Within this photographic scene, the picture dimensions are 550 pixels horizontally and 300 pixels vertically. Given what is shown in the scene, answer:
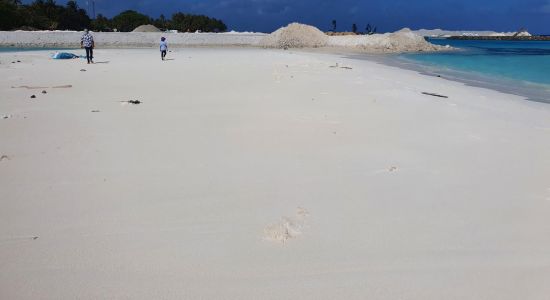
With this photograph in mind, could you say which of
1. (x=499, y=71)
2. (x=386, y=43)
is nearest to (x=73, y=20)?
(x=386, y=43)

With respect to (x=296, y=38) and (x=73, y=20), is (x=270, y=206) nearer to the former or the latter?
(x=296, y=38)

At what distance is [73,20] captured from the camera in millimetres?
62750

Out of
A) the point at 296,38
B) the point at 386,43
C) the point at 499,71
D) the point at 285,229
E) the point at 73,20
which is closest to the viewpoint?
the point at 285,229

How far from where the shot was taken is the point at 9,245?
256cm

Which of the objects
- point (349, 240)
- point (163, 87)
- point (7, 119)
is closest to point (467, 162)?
point (349, 240)

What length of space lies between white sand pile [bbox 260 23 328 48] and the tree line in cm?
2765

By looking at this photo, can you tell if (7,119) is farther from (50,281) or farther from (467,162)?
(467,162)

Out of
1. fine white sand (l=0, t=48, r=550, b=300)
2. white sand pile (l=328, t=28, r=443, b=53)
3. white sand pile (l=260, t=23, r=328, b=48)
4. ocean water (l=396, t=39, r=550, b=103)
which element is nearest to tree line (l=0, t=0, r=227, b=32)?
white sand pile (l=260, t=23, r=328, b=48)

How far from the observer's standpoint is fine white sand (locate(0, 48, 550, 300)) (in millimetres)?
2283

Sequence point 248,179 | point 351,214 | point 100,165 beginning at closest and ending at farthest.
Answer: point 351,214, point 248,179, point 100,165

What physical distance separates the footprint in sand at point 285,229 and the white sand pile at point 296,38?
4749 centimetres

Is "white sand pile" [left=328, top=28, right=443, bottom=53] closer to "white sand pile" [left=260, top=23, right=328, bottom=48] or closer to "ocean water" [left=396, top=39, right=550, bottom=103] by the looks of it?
"white sand pile" [left=260, top=23, right=328, bottom=48]

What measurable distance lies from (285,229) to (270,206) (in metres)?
0.42

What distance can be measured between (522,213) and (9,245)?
3570mm
